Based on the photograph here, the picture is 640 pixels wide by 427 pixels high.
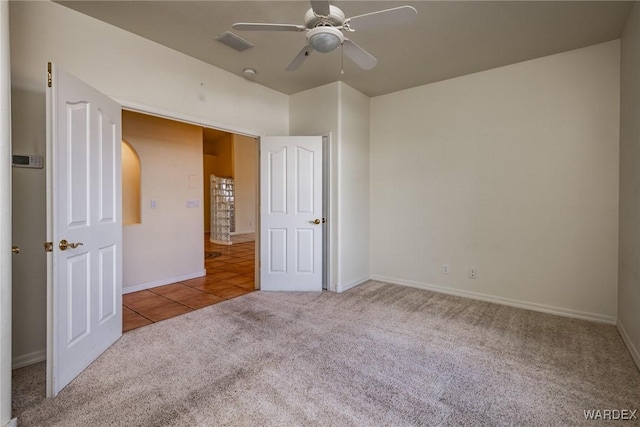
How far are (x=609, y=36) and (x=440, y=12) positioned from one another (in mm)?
1787

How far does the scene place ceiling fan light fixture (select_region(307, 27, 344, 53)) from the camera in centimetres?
195

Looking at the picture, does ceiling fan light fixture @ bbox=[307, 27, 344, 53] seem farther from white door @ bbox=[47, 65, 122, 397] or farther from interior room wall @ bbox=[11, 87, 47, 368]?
interior room wall @ bbox=[11, 87, 47, 368]

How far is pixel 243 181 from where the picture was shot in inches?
391

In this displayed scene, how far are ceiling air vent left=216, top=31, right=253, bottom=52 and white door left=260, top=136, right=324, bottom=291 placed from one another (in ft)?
4.10

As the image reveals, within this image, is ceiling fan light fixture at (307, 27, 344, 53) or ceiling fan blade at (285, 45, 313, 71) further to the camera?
ceiling fan blade at (285, 45, 313, 71)

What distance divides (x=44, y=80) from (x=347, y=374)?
324cm

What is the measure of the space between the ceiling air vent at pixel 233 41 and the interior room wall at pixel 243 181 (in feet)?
21.5

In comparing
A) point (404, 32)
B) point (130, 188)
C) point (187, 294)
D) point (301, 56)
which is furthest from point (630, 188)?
point (130, 188)

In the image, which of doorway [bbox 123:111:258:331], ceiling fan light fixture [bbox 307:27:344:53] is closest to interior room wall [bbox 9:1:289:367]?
doorway [bbox 123:111:258:331]

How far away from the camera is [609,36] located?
2.93 meters

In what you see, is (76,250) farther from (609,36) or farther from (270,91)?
(609,36)

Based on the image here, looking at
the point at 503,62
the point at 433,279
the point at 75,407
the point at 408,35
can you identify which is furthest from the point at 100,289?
the point at 503,62

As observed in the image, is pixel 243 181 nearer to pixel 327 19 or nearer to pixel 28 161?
pixel 28 161

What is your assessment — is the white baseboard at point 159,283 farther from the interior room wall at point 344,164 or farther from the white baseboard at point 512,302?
the white baseboard at point 512,302
